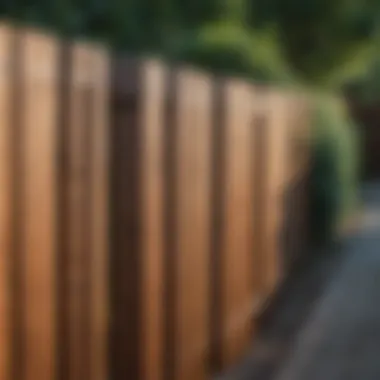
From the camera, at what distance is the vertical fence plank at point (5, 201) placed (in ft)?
14.5

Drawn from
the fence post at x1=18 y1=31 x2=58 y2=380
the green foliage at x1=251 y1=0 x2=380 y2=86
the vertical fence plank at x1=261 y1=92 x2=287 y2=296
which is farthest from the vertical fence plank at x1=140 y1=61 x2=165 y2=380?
the green foliage at x1=251 y1=0 x2=380 y2=86

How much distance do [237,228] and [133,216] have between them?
10.6 ft

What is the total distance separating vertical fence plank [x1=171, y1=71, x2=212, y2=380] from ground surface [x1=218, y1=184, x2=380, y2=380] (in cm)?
73

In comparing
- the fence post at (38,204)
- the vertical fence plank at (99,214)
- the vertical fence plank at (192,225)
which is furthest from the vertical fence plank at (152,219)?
the fence post at (38,204)

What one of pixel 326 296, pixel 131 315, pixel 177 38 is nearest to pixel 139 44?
pixel 177 38

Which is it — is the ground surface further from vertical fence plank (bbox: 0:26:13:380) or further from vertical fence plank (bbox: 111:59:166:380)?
vertical fence plank (bbox: 0:26:13:380)

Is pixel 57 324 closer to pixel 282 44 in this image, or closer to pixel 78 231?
pixel 78 231

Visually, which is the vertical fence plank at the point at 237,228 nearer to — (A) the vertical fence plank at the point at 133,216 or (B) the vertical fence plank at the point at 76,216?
(A) the vertical fence plank at the point at 133,216

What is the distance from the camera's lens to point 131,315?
6.29 m

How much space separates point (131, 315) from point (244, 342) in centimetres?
342

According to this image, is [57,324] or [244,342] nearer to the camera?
[57,324]

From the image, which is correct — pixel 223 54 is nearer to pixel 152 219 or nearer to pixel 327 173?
pixel 327 173

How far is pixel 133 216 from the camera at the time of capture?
6262 millimetres

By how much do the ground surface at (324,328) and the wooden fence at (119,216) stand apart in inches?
10.9
